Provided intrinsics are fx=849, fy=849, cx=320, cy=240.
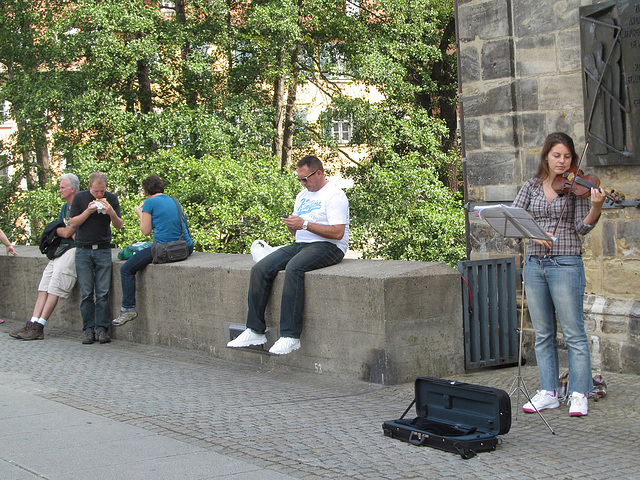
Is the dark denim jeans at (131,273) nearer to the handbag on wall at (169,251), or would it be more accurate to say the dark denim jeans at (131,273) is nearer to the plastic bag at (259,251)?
the handbag on wall at (169,251)

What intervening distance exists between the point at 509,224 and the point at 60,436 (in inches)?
126

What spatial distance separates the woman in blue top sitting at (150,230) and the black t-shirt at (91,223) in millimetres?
510

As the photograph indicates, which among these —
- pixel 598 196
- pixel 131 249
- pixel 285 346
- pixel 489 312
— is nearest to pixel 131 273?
pixel 131 249

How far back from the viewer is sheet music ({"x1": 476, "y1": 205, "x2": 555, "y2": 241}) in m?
5.43

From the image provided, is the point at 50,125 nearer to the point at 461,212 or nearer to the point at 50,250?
the point at 461,212

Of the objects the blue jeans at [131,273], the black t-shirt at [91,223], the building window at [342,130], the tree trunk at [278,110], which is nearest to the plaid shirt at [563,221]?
the blue jeans at [131,273]

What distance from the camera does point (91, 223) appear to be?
9617mm

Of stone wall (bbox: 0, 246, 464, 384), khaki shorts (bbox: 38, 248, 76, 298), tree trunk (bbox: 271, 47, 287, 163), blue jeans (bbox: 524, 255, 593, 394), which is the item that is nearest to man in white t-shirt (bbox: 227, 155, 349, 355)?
stone wall (bbox: 0, 246, 464, 384)

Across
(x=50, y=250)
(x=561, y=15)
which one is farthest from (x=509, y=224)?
(x=50, y=250)

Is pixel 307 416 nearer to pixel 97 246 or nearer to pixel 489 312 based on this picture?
pixel 489 312

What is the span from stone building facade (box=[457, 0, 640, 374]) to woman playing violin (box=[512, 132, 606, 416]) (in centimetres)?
145

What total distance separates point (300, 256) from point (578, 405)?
8.72 ft

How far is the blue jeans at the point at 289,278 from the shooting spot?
7.17 meters

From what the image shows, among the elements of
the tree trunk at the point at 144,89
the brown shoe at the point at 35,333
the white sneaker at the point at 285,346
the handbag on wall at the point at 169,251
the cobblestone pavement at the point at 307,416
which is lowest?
the cobblestone pavement at the point at 307,416
